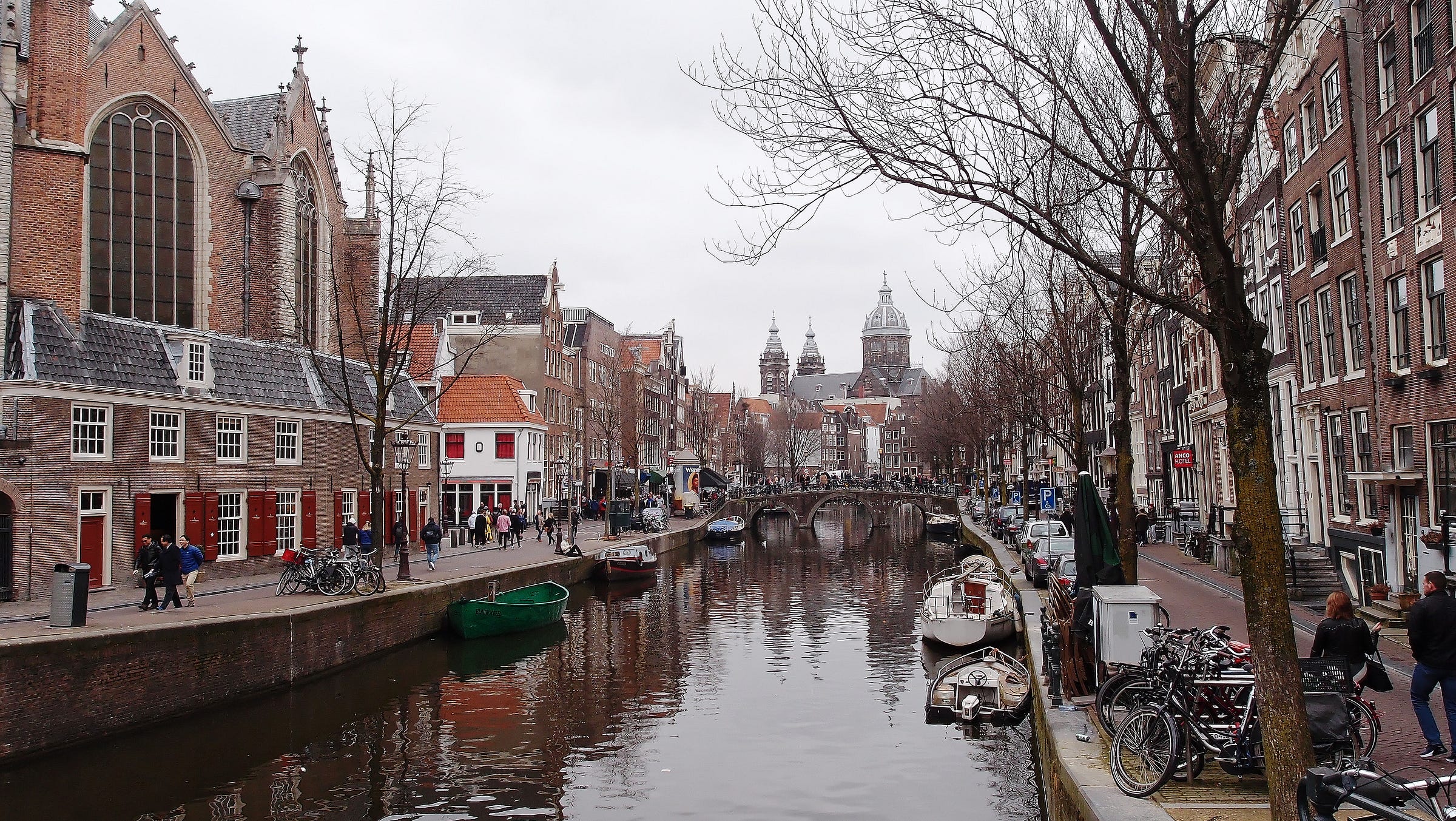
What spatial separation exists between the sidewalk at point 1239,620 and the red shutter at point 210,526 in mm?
24149

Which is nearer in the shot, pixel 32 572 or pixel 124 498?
pixel 32 572

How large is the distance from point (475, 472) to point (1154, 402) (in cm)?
3472

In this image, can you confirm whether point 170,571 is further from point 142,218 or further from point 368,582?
point 142,218

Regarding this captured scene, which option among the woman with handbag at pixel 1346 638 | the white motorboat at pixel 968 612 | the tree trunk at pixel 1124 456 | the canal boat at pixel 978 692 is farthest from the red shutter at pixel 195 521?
the woman with handbag at pixel 1346 638

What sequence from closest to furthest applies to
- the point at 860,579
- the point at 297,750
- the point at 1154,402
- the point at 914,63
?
the point at 914,63 < the point at 297,750 < the point at 860,579 < the point at 1154,402

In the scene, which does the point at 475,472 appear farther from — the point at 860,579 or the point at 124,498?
the point at 124,498

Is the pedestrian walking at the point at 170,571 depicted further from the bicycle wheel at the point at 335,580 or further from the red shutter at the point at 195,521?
the red shutter at the point at 195,521

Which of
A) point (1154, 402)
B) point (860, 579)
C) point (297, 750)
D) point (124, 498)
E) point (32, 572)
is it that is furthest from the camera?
point (1154, 402)

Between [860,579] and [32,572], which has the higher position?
[32,572]

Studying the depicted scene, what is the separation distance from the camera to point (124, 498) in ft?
86.3

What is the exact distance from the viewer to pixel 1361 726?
32.5 ft

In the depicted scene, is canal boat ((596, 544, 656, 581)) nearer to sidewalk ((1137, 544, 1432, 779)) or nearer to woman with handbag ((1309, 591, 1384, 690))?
sidewalk ((1137, 544, 1432, 779))

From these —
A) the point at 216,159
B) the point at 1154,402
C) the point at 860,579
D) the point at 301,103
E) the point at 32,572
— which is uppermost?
the point at 301,103

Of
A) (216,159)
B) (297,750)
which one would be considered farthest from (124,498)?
(216,159)
